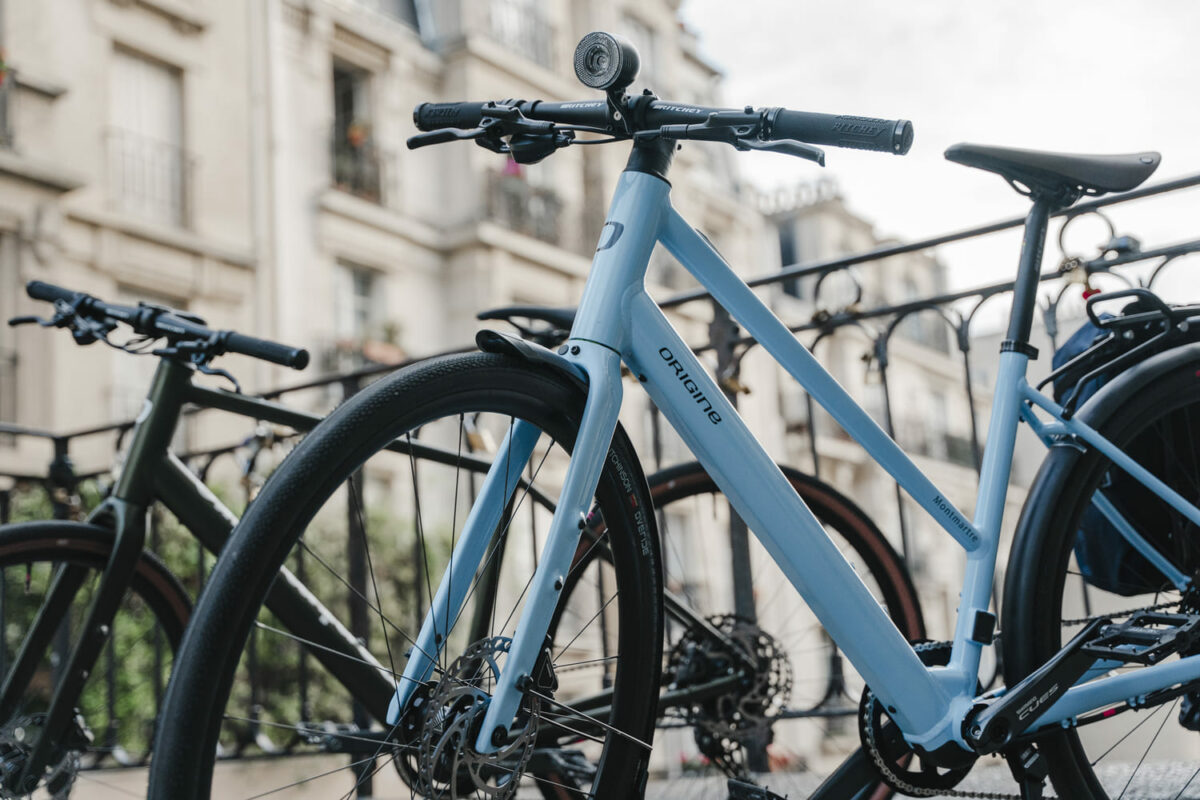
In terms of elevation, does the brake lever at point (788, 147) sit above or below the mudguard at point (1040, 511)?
above

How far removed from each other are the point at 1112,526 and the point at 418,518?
123 cm

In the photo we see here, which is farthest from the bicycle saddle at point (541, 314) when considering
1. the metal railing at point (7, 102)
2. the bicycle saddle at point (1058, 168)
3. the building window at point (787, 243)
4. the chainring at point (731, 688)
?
the building window at point (787, 243)

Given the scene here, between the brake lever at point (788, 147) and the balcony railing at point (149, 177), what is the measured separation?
11.3 metres

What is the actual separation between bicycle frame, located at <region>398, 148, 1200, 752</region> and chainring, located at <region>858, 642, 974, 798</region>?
6 centimetres

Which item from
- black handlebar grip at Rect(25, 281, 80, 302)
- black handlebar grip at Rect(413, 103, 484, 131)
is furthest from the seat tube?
black handlebar grip at Rect(25, 281, 80, 302)

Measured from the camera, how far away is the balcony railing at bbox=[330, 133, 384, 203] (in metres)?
14.5

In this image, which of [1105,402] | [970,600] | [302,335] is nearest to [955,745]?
[970,600]

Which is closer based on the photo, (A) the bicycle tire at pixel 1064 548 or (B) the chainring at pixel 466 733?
(B) the chainring at pixel 466 733

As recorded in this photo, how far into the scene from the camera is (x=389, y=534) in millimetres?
11484

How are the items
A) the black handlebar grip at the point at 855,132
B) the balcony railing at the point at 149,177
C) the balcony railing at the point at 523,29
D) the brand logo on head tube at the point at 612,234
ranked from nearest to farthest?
1. the black handlebar grip at the point at 855,132
2. the brand logo on head tube at the point at 612,234
3. the balcony railing at the point at 149,177
4. the balcony railing at the point at 523,29

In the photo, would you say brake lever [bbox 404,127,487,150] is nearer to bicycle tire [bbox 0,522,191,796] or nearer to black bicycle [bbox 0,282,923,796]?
black bicycle [bbox 0,282,923,796]

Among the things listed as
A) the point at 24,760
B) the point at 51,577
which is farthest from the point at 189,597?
the point at 24,760

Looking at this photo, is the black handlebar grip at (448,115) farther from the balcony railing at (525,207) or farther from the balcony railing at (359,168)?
the balcony railing at (525,207)

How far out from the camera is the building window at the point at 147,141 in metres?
11.6
